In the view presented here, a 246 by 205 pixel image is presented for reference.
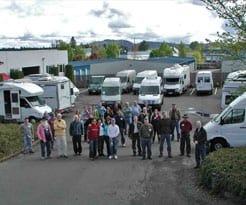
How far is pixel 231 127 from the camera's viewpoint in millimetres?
16812

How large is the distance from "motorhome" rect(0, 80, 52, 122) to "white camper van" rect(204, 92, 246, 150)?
13.6 metres

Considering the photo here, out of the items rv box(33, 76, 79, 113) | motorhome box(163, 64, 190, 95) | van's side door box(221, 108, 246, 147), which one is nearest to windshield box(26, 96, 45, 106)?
rv box(33, 76, 79, 113)

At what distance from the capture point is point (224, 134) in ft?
55.5

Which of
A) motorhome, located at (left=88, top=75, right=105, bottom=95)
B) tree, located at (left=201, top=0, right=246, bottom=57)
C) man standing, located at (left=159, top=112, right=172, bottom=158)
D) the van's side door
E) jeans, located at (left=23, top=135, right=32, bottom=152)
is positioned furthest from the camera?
motorhome, located at (left=88, top=75, right=105, bottom=95)

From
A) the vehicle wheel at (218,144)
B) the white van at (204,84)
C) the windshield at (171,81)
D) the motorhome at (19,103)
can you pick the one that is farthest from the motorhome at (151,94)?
the vehicle wheel at (218,144)

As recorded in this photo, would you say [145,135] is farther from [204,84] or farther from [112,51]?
[112,51]

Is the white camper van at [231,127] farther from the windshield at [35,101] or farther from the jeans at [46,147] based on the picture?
the windshield at [35,101]

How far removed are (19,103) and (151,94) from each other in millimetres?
12273

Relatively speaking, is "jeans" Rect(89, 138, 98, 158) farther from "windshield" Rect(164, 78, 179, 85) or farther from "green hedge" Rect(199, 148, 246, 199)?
"windshield" Rect(164, 78, 179, 85)

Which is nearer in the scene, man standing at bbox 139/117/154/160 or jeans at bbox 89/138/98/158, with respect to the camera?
man standing at bbox 139/117/154/160

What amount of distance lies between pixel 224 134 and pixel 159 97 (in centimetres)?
1867

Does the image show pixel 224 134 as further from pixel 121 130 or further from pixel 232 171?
pixel 232 171

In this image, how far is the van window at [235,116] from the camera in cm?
1672

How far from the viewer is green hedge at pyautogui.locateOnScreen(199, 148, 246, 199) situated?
393 inches
